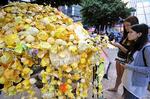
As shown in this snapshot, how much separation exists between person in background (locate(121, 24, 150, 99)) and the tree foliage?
2136cm

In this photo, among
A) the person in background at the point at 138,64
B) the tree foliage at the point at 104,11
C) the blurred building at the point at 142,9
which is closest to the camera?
the person in background at the point at 138,64

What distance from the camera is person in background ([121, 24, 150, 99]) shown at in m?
2.96

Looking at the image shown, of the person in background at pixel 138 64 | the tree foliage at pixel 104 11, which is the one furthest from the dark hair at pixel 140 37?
the tree foliage at pixel 104 11

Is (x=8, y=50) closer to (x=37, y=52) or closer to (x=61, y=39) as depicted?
(x=37, y=52)

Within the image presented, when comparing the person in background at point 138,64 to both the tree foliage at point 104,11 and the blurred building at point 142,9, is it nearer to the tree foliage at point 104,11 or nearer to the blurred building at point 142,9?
the tree foliage at point 104,11

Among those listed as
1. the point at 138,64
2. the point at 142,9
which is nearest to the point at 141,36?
the point at 138,64

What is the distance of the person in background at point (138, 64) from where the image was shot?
2963 millimetres

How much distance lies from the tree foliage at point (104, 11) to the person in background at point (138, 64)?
21.4 m

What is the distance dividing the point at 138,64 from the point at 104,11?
855 inches

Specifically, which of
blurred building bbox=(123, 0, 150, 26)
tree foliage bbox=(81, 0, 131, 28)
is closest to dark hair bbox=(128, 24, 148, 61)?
tree foliage bbox=(81, 0, 131, 28)

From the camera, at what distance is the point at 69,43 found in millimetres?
1764

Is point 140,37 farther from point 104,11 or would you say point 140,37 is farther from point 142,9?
point 142,9

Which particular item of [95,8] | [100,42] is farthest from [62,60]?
[95,8]

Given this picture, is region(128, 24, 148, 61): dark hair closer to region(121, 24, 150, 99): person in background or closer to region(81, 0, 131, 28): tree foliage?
region(121, 24, 150, 99): person in background
